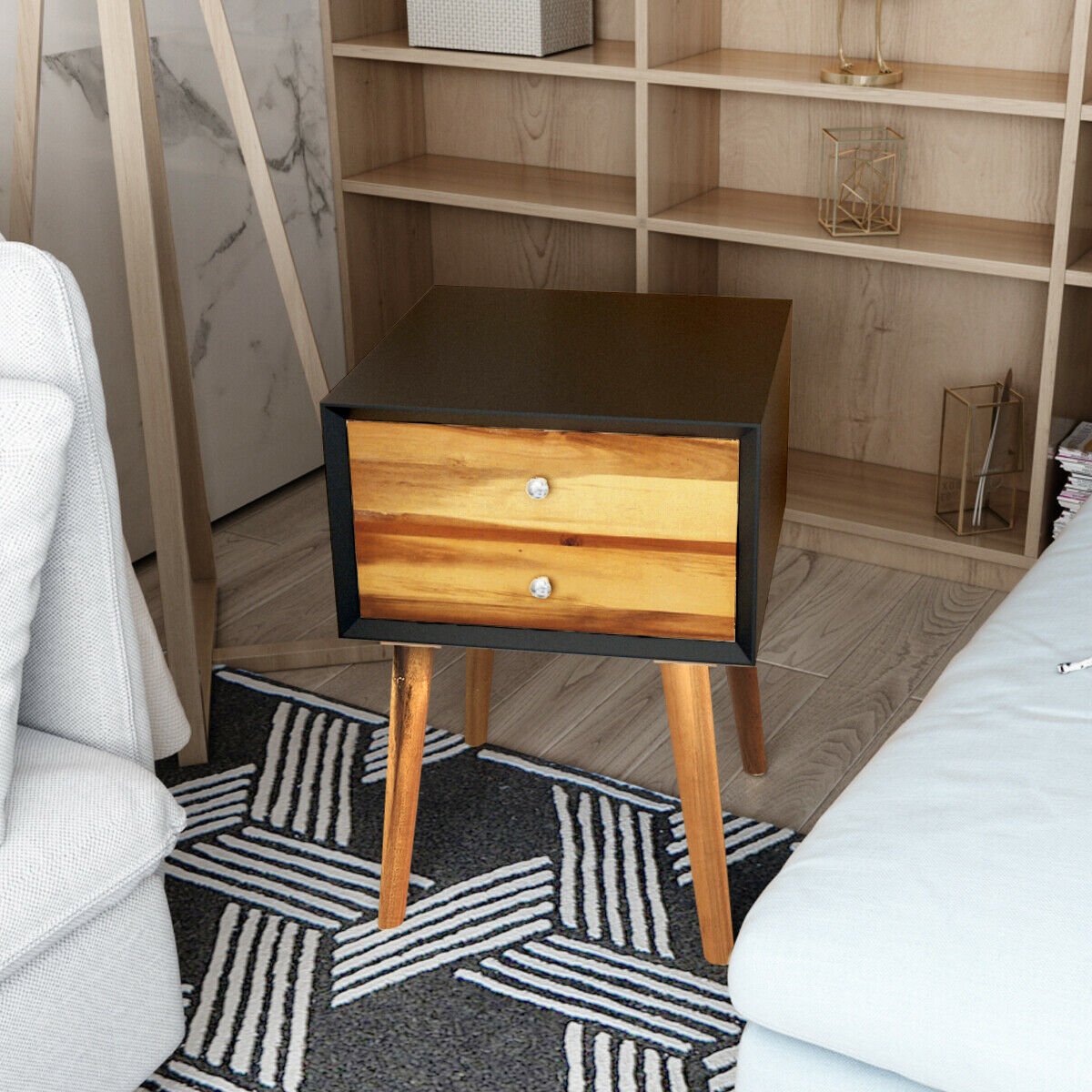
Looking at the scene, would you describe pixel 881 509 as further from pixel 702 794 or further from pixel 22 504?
pixel 22 504

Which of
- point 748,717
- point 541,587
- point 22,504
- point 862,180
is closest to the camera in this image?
point 22,504

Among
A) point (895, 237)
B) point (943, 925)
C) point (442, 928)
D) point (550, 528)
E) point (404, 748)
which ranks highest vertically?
point (895, 237)

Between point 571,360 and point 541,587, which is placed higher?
point 571,360

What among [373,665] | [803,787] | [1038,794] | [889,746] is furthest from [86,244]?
[1038,794]

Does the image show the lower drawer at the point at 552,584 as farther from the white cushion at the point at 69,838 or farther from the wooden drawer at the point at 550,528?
the white cushion at the point at 69,838

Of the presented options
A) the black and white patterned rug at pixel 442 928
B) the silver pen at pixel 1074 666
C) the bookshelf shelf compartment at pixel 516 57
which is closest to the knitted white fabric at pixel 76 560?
the black and white patterned rug at pixel 442 928

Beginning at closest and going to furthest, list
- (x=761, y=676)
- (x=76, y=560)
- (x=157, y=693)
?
(x=76, y=560) → (x=157, y=693) → (x=761, y=676)

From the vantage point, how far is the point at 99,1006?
1190 millimetres

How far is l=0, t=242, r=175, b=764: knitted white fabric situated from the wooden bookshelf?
1.22m

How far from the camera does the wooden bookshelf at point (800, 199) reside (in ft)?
6.84

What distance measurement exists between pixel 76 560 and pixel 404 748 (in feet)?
1.27

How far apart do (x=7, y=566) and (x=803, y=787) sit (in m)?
1.03

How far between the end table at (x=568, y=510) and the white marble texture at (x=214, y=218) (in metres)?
0.89

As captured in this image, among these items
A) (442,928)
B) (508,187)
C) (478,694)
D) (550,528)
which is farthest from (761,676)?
(508,187)
